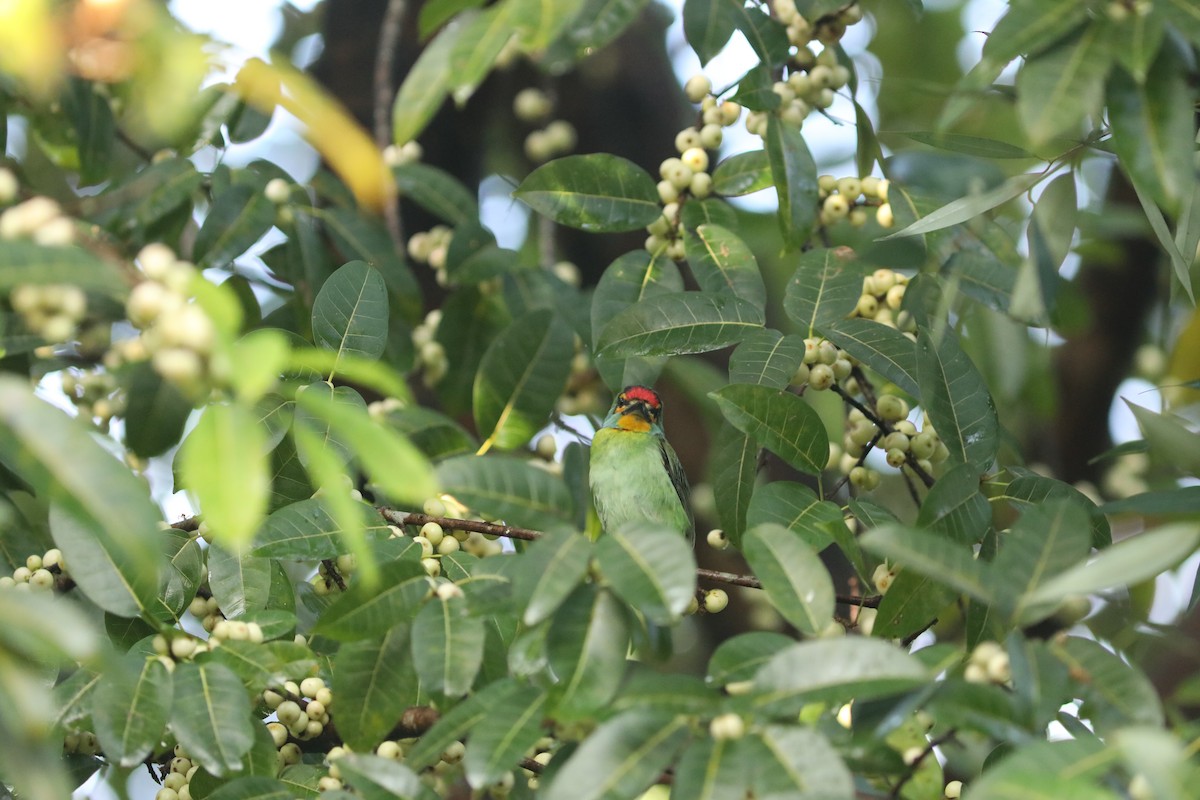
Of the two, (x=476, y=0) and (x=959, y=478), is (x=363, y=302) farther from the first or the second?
(x=959, y=478)

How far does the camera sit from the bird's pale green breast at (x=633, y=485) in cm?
292

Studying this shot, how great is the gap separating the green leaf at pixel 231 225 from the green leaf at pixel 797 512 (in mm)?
1360

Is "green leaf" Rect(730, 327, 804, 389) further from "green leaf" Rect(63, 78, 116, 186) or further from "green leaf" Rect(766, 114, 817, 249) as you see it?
"green leaf" Rect(63, 78, 116, 186)

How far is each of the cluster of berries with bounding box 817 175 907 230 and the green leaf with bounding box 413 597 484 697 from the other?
4.13ft

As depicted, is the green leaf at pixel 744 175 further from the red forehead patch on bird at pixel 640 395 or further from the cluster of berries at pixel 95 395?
the cluster of berries at pixel 95 395

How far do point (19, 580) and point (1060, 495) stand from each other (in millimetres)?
1679

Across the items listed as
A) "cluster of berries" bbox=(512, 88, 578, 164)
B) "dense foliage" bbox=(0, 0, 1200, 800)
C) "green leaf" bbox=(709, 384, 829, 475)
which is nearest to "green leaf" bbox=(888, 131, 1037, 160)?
"dense foliage" bbox=(0, 0, 1200, 800)

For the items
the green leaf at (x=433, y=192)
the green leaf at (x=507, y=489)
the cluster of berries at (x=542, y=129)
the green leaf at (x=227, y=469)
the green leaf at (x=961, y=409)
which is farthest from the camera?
the cluster of berries at (x=542, y=129)

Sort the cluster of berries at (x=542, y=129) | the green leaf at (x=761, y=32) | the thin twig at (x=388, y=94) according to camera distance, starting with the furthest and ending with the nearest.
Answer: the cluster of berries at (x=542, y=129), the thin twig at (x=388, y=94), the green leaf at (x=761, y=32)

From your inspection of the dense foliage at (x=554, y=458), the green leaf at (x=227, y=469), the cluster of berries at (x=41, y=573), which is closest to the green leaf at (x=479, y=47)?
the dense foliage at (x=554, y=458)

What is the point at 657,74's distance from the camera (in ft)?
13.4

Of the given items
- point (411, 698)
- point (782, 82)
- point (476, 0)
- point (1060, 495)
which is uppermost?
point (476, 0)

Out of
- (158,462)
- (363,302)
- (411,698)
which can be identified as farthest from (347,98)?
(411,698)

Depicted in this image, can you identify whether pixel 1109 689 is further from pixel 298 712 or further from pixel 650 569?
pixel 298 712
